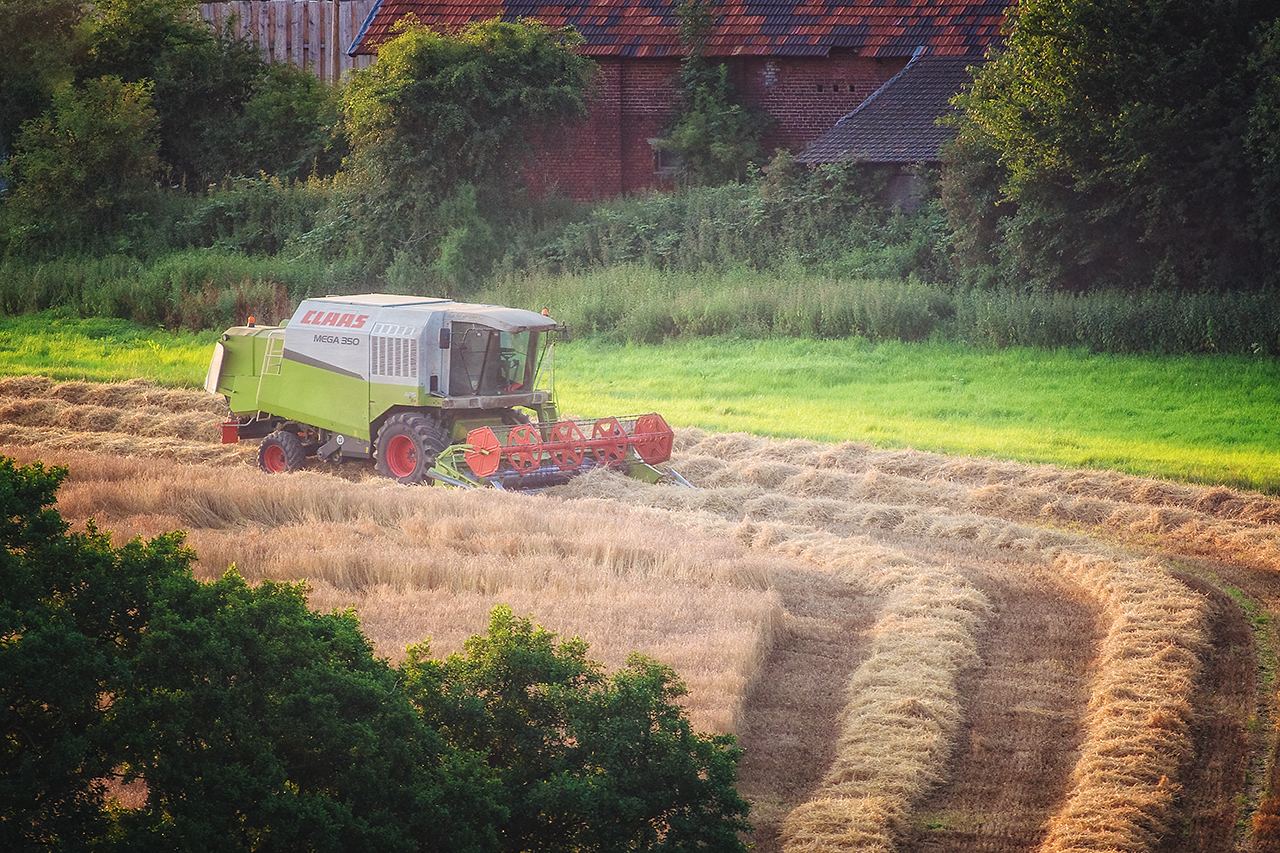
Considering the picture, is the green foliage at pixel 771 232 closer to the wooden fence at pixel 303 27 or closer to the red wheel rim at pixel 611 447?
the red wheel rim at pixel 611 447

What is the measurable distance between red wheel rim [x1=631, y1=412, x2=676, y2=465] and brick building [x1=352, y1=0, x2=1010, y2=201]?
19.0m

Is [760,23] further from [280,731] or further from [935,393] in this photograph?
[280,731]

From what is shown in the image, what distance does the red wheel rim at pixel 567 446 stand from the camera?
14.6 metres

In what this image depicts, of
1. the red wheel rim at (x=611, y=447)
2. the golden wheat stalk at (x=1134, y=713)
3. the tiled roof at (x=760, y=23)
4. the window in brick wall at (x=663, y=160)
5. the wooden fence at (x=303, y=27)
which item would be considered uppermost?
the wooden fence at (x=303, y=27)

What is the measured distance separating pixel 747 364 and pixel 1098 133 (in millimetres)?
8363

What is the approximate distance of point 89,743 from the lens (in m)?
4.66

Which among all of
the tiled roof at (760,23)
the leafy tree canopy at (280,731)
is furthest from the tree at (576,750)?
the tiled roof at (760,23)

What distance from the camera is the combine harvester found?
14680 mm

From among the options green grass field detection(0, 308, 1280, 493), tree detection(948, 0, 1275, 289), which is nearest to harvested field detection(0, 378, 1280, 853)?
green grass field detection(0, 308, 1280, 493)

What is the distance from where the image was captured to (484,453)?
14.2 meters

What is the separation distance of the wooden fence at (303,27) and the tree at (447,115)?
1221 cm

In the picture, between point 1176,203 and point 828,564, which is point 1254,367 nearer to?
point 1176,203

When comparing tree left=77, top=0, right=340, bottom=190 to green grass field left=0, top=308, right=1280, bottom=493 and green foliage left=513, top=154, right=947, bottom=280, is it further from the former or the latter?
green grass field left=0, top=308, right=1280, bottom=493

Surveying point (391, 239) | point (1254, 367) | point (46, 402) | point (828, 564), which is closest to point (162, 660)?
point (828, 564)
